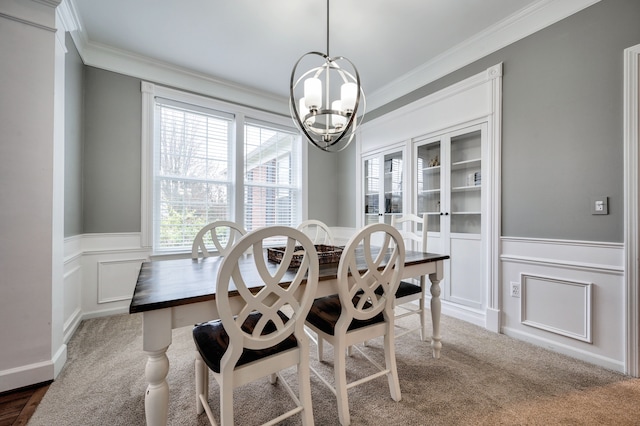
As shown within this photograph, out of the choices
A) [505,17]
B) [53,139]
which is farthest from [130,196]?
[505,17]

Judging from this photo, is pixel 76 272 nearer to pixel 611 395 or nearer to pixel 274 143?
pixel 274 143

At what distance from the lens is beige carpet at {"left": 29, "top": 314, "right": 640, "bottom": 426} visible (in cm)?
140

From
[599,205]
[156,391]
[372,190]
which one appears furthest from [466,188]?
[156,391]

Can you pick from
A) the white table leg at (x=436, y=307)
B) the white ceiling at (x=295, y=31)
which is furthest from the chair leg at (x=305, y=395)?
the white ceiling at (x=295, y=31)

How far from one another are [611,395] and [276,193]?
362 cm

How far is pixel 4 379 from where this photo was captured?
158 cm

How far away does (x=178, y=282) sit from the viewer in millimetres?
1303

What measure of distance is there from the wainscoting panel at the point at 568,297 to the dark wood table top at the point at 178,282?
1042 mm

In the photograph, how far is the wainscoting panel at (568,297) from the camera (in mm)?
1862

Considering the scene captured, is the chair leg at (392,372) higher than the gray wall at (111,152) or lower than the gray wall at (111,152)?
lower

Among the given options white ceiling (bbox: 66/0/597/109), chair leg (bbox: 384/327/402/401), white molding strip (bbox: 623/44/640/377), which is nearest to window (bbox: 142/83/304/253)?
white ceiling (bbox: 66/0/597/109)

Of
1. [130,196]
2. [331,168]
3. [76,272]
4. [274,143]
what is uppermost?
[274,143]

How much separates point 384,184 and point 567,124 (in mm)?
1988

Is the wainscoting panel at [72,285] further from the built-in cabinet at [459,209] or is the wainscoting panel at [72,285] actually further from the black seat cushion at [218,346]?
the built-in cabinet at [459,209]
